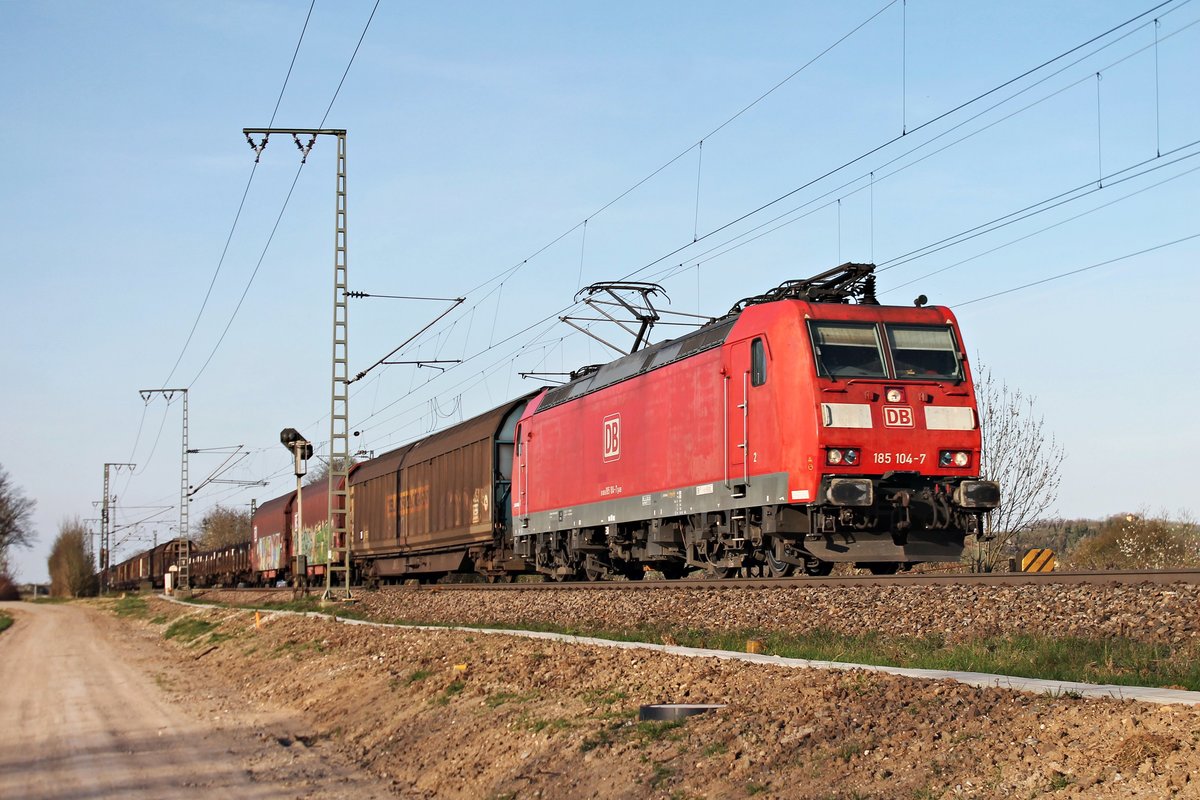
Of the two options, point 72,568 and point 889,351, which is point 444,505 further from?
point 72,568

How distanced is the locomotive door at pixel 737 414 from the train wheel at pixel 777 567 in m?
1.21

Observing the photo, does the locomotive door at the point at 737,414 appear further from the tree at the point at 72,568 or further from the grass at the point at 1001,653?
the tree at the point at 72,568

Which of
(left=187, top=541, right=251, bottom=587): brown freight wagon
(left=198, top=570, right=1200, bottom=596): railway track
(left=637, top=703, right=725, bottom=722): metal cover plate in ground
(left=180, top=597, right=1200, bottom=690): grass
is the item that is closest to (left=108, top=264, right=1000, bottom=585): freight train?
(left=198, top=570, right=1200, bottom=596): railway track

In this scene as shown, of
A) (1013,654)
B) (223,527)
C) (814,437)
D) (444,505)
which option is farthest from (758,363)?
(223,527)

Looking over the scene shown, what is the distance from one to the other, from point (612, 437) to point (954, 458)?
7.78 meters

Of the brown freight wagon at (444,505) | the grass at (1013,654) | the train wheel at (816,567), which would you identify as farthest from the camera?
the brown freight wagon at (444,505)

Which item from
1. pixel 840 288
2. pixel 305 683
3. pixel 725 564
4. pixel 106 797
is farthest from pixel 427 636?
pixel 840 288

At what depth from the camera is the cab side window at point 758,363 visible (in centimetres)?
1842

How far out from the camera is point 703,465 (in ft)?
66.2

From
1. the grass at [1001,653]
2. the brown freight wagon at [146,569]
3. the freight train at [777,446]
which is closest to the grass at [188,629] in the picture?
the freight train at [777,446]

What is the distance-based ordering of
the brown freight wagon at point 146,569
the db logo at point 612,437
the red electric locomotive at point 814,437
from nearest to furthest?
1. the red electric locomotive at point 814,437
2. the db logo at point 612,437
3. the brown freight wagon at point 146,569

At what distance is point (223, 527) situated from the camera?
13588 cm

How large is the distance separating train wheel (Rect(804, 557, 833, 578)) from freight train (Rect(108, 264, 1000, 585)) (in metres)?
0.05

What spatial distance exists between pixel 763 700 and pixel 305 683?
33.8 ft
